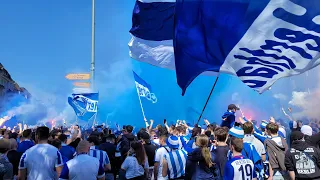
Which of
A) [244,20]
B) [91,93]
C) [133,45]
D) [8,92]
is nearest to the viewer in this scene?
[244,20]

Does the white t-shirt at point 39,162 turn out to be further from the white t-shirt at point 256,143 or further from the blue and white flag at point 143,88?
the blue and white flag at point 143,88

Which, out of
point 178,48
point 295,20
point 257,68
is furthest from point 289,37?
point 178,48

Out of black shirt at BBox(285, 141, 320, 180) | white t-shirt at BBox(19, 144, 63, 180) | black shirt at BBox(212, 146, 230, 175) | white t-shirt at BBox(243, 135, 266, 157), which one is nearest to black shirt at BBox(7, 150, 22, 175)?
white t-shirt at BBox(19, 144, 63, 180)

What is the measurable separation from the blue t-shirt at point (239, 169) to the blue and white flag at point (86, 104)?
13559 millimetres

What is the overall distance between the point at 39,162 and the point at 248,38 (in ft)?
12.2

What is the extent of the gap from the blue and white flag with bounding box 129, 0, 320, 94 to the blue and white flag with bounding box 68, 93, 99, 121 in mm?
11395

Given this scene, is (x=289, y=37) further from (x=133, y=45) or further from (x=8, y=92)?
(x=8, y=92)

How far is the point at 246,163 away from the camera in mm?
4781

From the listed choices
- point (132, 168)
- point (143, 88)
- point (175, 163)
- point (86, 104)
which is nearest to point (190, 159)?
point (175, 163)

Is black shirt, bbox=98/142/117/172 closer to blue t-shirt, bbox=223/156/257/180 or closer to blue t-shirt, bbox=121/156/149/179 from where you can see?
blue t-shirt, bbox=121/156/149/179

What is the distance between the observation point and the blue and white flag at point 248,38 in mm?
5781

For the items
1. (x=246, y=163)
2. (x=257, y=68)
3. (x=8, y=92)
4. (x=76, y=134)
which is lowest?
(x=246, y=163)

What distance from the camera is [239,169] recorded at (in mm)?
4715

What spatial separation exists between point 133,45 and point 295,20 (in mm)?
6894
